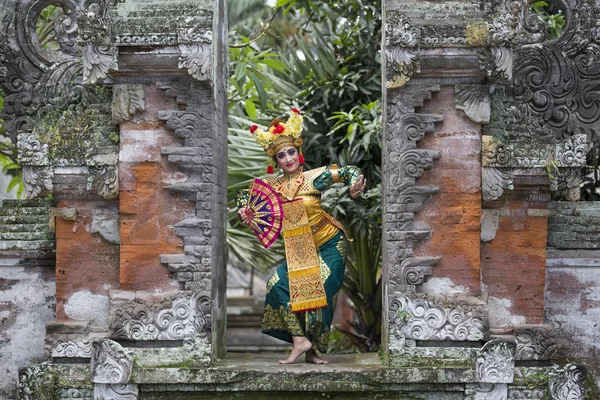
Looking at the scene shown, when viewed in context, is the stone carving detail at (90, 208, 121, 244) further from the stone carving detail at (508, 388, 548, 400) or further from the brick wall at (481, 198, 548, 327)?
the stone carving detail at (508, 388, 548, 400)

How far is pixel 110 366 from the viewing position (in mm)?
6332

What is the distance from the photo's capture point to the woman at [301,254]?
22.3ft

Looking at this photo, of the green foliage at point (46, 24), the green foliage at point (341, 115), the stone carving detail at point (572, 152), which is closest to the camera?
the stone carving detail at point (572, 152)

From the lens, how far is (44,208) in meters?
7.23

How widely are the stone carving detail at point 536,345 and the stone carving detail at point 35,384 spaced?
333 cm

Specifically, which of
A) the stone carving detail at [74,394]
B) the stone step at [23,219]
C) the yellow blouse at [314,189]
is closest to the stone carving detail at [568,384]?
the yellow blouse at [314,189]

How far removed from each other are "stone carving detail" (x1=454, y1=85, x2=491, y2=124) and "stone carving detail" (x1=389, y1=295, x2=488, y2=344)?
1359mm

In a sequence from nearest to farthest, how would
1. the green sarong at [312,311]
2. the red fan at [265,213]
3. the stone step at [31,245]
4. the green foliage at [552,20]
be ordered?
1. the green sarong at [312,311]
2. the red fan at [265,213]
3. the stone step at [31,245]
4. the green foliage at [552,20]

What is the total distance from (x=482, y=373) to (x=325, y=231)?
1620 mm

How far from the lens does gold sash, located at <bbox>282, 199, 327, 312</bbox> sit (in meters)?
6.77

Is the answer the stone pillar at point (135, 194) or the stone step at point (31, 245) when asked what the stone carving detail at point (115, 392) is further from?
the stone step at point (31, 245)

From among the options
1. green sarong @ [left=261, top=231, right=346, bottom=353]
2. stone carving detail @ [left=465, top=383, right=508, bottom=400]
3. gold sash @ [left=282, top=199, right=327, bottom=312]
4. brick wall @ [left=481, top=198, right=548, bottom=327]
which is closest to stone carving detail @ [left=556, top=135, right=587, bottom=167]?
brick wall @ [left=481, top=198, right=548, bottom=327]

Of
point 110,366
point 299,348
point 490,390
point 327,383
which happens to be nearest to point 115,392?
point 110,366

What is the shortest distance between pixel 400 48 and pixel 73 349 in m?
3.18
